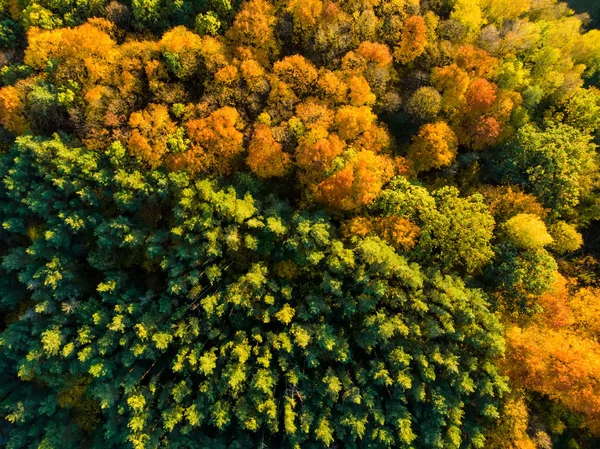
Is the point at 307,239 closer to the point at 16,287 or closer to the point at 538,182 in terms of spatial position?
the point at 538,182

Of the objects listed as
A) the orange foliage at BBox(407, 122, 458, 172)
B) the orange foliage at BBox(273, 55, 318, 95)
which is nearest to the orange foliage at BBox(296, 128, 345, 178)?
the orange foliage at BBox(273, 55, 318, 95)

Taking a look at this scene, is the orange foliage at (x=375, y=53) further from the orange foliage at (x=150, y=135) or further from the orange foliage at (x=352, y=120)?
the orange foliage at (x=150, y=135)

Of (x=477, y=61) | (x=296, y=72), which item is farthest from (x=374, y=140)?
(x=477, y=61)

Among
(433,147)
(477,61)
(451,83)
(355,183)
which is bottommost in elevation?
(355,183)

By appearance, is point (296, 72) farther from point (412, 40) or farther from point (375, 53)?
point (412, 40)

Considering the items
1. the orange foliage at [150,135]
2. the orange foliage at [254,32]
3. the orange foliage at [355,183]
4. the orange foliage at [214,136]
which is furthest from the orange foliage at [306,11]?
the orange foliage at [150,135]
